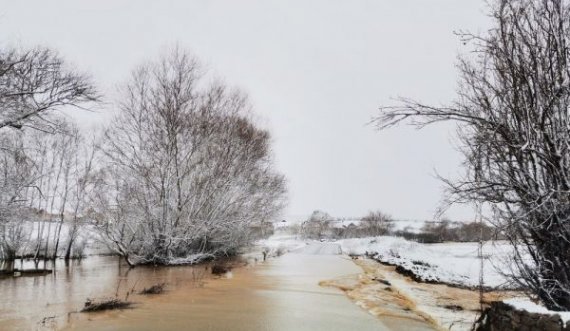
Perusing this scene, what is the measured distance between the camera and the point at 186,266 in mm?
22953

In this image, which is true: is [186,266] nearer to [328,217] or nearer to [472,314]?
[472,314]

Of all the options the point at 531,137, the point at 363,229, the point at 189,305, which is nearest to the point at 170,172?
the point at 189,305

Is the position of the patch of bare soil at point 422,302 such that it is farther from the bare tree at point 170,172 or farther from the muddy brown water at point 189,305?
the bare tree at point 170,172

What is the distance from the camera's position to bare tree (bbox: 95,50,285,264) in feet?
73.7

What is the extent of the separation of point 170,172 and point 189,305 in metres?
12.7

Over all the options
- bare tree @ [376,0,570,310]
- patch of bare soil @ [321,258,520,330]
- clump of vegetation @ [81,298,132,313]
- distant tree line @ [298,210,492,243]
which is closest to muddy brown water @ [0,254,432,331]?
clump of vegetation @ [81,298,132,313]

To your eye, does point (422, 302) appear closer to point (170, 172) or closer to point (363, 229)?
point (170, 172)

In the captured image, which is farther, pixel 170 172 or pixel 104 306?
pixel 170 172

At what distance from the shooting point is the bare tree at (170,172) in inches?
884

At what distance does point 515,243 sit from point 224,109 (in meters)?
20.2

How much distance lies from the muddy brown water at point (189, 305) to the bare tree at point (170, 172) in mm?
5212

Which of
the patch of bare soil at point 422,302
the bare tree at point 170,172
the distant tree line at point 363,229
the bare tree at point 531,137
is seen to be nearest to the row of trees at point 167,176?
the bare tree at point 170,172

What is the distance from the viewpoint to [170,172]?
74.5ft

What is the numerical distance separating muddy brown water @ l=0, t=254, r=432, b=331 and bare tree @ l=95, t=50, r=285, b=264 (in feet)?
17.1
